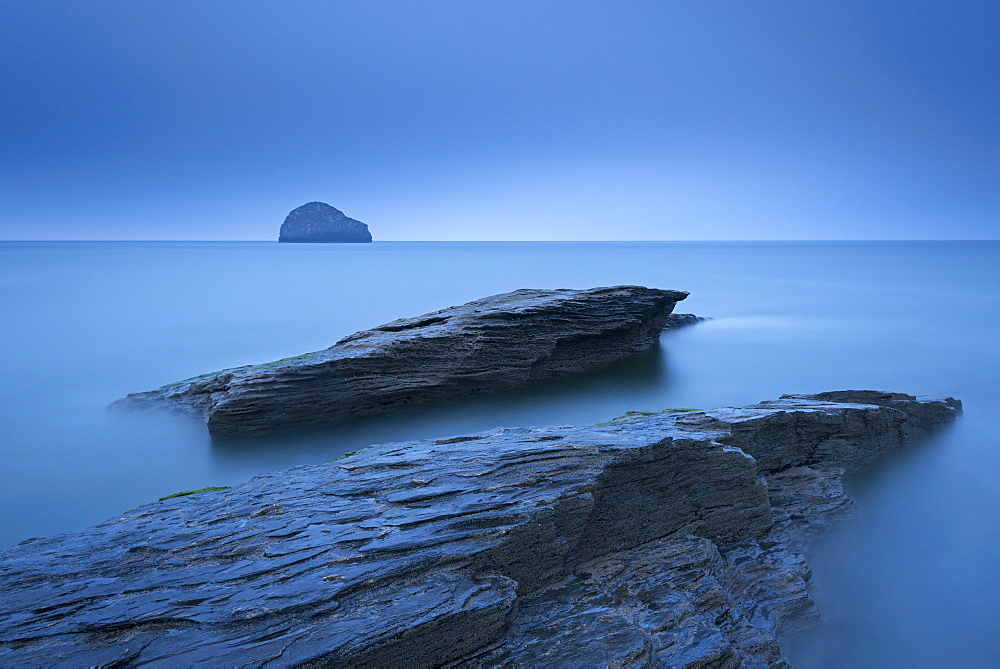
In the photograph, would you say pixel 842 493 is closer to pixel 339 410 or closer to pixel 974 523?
pixel 974 523

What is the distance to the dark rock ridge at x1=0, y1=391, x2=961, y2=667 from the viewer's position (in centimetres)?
678

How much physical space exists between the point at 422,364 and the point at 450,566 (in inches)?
532

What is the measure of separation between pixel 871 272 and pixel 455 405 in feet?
289

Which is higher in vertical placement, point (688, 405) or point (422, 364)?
point (422, 364)

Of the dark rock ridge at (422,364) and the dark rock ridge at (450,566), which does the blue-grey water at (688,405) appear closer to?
the dark rock ridge at (422,364)

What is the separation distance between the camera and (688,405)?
22.5m

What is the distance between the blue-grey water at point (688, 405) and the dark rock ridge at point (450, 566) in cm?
197

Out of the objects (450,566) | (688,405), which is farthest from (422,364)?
(450,566)

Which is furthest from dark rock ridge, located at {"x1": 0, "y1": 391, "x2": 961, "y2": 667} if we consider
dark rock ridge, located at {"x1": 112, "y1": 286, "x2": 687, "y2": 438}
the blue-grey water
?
dark rock ridge, located at {"x1": 112, "y1": 286, "x2": 687, "y2": 438}

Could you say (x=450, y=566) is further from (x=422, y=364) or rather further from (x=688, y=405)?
(x=688, y=405)

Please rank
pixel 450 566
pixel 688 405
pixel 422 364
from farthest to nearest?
pixel 688 405
pixel 422 364
pixel 450 566

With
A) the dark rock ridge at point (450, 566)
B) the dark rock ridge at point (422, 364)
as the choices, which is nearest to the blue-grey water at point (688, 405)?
the dark rock ridge at point (422, 364)

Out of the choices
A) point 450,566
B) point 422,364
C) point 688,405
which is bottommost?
point 688,405

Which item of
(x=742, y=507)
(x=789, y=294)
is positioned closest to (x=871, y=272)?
(x=789, y=294)
